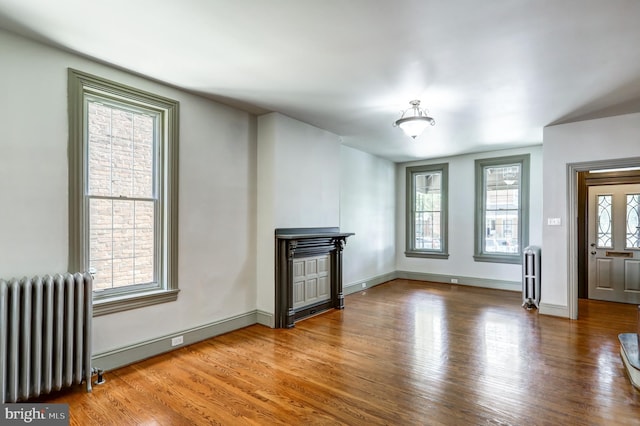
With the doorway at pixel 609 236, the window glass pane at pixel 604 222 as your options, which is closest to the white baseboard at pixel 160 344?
the doorway at pixel 609 236

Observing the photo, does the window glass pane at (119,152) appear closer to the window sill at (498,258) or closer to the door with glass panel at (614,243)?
the window sill at (498,258)

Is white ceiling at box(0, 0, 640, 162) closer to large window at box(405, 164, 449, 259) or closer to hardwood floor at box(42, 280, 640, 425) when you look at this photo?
hardwood floor at box(42, 280, 640, 425)

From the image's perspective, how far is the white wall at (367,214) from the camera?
6500 mm

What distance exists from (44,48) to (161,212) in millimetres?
1707

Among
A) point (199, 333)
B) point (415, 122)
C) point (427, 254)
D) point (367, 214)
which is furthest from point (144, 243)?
point (427, 254)

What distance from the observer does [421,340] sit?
396cm

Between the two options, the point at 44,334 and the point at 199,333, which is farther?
the point at 199,333

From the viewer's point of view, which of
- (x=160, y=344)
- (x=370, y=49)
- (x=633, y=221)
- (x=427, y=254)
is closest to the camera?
(x=370, y=49)

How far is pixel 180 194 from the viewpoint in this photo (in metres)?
3.73

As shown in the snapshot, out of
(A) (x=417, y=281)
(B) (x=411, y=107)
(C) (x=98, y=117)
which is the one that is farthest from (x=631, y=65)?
(A) (x=417, y=281)

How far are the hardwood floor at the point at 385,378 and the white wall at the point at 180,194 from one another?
488mm

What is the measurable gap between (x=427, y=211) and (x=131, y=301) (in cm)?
655

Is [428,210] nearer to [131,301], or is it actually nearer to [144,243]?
[144,243]

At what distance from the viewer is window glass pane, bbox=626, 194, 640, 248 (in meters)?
5.61
